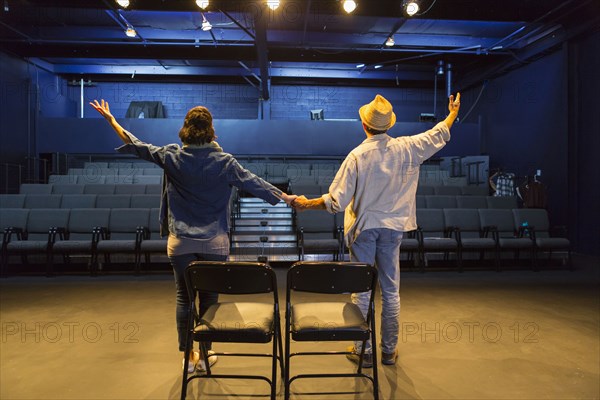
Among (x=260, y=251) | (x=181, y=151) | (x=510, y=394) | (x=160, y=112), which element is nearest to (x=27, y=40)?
(x=160, y=112)

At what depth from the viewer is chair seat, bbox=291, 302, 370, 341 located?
6.71 ft

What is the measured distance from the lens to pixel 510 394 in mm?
2297

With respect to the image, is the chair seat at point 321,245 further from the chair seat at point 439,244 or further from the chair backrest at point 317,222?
the chair seat at point 439,244

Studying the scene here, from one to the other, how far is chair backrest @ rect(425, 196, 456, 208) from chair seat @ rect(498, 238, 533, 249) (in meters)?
1.27

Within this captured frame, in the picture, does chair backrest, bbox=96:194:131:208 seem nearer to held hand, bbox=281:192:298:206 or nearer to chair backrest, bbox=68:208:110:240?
chair backrest, bbox=68:208:110:240

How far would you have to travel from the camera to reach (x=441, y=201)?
23.5ft

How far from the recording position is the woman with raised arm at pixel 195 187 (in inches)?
90.9

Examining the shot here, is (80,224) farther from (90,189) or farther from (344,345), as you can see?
(344,345)

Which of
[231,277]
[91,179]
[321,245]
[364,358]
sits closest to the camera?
[231,277]

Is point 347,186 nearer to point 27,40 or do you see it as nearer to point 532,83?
point 532,83

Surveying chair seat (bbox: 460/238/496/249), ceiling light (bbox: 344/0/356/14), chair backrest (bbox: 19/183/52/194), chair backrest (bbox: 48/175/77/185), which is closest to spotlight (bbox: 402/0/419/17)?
ceiling light (bbox: 344/0/356/14)

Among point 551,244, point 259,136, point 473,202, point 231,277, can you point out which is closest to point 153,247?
point 231,277

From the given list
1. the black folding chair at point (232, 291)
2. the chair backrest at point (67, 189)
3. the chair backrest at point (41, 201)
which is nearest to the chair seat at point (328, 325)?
the black folding chair at point (232, 291)

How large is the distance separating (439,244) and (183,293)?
4.39 metres
